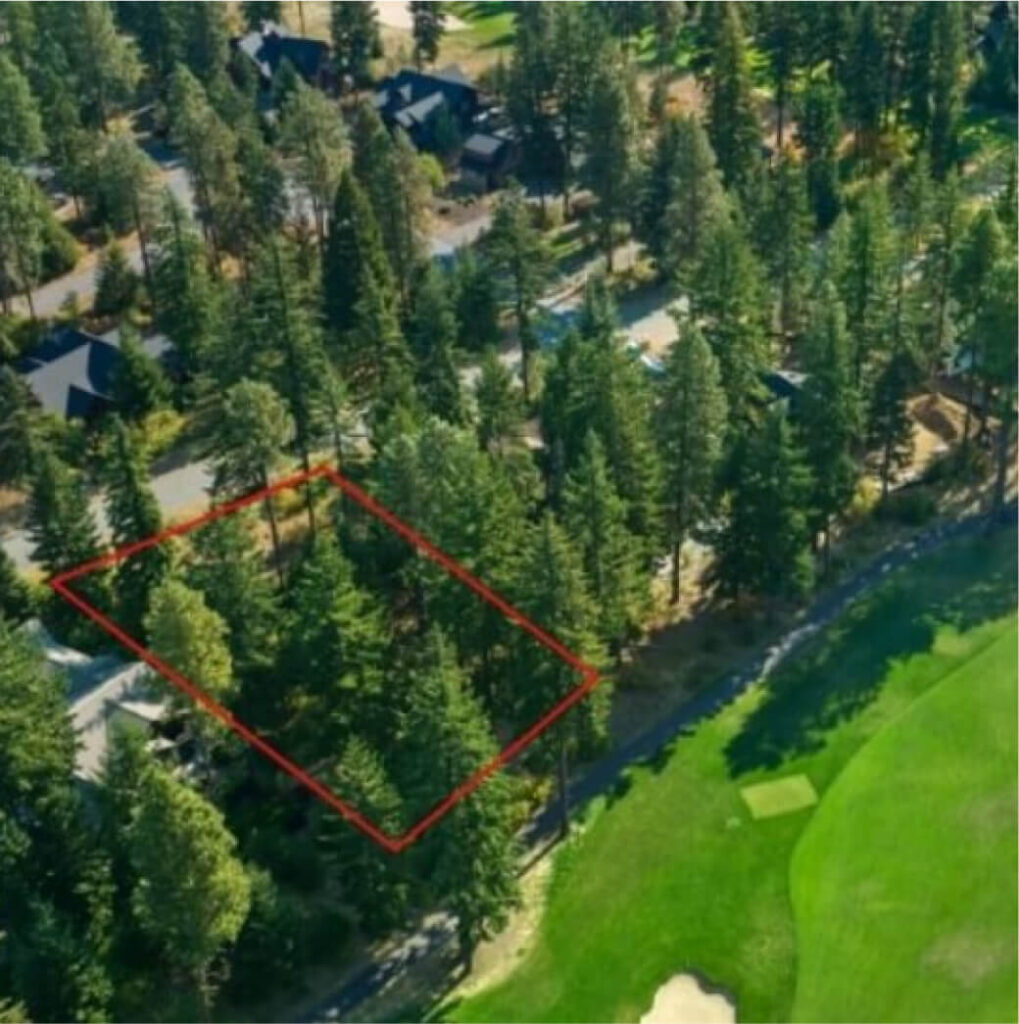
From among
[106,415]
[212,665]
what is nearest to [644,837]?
[212,665]

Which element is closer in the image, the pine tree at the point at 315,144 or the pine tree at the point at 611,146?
the pine tree at the point at 315,144

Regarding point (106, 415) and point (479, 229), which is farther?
point (479, 229)

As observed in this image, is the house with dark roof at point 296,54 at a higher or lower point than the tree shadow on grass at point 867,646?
higher

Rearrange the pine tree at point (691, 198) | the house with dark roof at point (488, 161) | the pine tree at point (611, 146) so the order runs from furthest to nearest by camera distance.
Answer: the house with dark roof at point (488, 161), the pine tree at point (611, 146), the pine tree at point (691, 198)

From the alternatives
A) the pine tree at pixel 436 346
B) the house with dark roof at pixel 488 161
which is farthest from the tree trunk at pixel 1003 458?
the house with dark roof at pixel 488 161

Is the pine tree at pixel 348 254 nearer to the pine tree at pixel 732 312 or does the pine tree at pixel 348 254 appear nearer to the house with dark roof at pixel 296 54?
the pine tree at pixel 732 312

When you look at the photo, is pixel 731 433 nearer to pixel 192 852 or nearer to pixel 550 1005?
pixel 550 1005

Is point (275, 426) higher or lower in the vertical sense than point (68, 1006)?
higher

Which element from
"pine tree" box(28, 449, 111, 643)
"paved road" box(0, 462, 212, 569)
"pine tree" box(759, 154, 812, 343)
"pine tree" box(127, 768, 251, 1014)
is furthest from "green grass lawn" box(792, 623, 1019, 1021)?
"paved road" box(0, 462, 212, 569)
